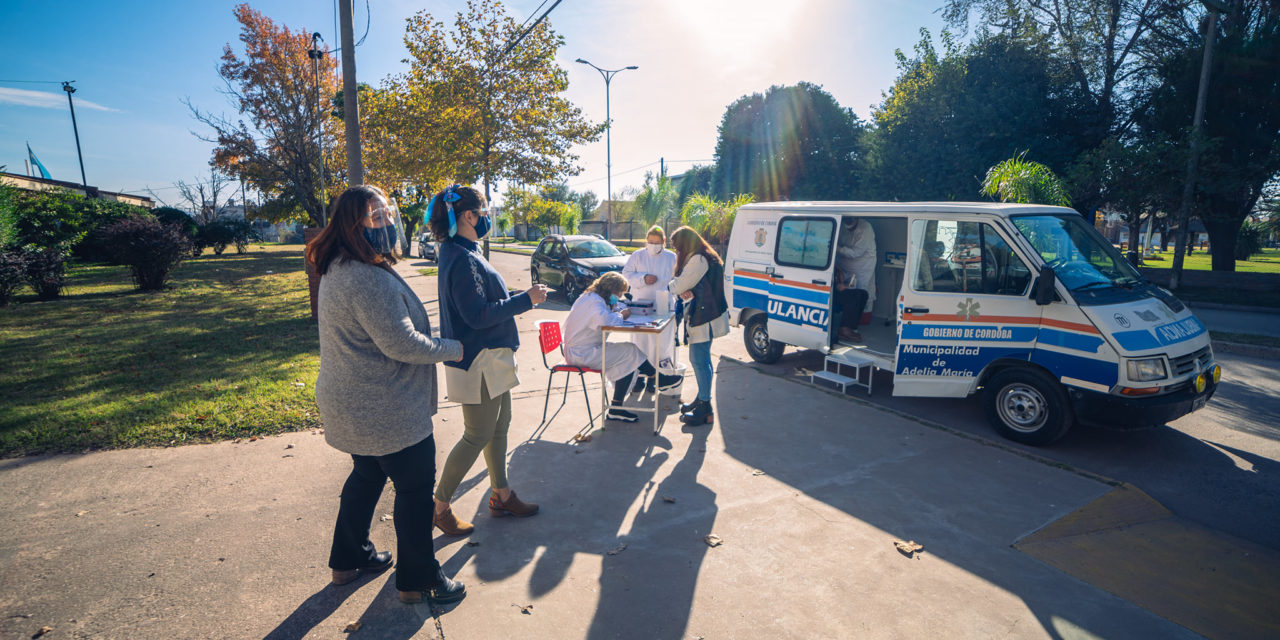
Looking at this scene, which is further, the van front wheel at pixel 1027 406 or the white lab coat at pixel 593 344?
the white lab coat at pixel 593 344

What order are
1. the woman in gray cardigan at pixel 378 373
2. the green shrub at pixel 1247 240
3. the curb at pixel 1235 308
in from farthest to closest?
the green shrub at pixel 1247 240 < the curb at pixel 1235 308 < the woman in gray cardigan at pixel 378 373

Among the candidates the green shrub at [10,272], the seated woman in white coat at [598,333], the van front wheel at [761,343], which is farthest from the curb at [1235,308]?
the green shrub at [10,272]

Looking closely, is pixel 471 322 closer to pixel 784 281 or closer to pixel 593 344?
pixel 593 344

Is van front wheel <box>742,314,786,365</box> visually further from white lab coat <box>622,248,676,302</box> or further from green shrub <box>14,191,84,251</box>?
green shrub <box>14,191,84,251</box>

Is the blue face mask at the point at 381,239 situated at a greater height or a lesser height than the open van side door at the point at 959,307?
greater

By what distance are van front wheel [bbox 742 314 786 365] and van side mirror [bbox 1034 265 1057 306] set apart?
3.45 meters

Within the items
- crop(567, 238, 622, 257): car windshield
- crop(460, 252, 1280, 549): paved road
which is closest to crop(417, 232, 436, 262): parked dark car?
Result: crop(567, 238, 622, 257): car windshield

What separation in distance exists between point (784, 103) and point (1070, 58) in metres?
20.6

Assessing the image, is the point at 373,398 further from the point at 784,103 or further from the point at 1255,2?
the point at 784,103

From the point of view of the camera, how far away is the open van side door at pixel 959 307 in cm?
546

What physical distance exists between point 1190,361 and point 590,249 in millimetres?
12231

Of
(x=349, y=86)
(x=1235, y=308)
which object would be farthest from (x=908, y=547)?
(x=1235, y=308)

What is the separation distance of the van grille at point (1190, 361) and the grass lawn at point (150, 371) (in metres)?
7.49

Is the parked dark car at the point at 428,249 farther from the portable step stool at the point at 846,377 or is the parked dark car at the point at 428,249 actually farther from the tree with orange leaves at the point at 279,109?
the portable step stool at the point at 846,377
